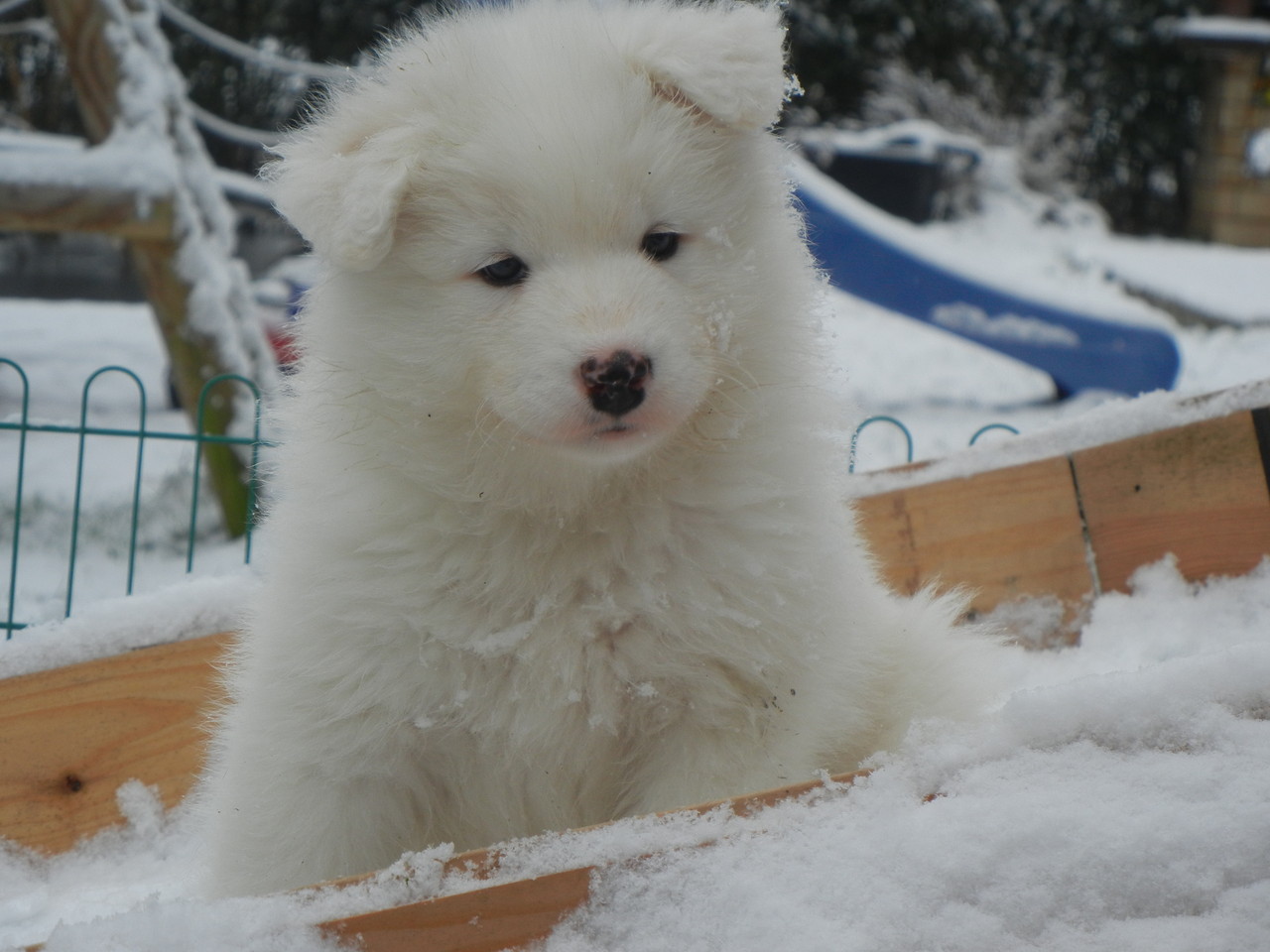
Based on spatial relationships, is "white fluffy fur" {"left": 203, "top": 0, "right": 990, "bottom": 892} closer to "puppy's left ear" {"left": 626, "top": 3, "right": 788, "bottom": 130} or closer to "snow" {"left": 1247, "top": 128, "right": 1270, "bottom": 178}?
"puppy's left ear" {"left": 626, "top": 3, "right": 788, "bottom": 130}

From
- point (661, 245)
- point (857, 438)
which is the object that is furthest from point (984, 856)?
point (857, 438)

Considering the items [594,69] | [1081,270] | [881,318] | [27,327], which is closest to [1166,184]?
[1081,270]

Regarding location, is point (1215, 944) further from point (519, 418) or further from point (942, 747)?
point (519, 418)

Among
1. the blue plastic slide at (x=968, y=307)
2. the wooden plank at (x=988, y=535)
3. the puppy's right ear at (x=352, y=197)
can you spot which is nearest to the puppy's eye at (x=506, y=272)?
the puppy's right ear at (x=352, y=197)

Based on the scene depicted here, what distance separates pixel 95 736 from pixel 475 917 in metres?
1.49

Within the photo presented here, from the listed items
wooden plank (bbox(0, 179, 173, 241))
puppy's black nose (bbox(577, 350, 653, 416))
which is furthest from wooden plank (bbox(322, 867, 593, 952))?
wooden plank (bbox(0, 179, 173, 241))

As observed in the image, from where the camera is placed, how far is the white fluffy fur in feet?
5.68

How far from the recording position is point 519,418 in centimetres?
170

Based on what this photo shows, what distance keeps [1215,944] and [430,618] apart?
1.07 meters

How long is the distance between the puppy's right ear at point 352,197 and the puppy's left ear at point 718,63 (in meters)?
0.41

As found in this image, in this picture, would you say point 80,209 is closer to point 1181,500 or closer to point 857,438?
point 857,438

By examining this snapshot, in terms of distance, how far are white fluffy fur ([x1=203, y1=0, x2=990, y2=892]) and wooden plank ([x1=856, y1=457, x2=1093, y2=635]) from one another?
3.52 feet

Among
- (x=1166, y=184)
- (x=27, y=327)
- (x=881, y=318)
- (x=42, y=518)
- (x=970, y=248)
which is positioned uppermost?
(x=1166, y=184)

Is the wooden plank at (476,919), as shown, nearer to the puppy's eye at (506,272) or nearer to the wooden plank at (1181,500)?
the puppy's eye at (506,272)
